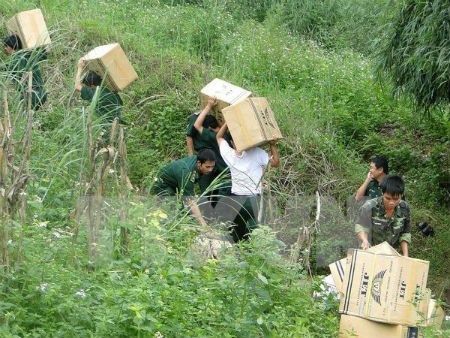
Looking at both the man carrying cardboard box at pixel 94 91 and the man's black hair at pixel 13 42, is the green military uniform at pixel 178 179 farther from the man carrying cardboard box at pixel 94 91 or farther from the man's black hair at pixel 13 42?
the man's black hair at pixel 13 42

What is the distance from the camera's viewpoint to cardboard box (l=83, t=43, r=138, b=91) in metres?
10.1

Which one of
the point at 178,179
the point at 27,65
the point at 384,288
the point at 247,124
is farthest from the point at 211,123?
the point at 384,288

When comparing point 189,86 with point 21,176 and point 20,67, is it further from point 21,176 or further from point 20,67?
point 21,176

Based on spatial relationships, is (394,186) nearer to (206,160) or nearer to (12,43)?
(206,160)

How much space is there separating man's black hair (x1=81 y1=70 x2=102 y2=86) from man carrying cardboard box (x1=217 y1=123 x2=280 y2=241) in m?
1.34

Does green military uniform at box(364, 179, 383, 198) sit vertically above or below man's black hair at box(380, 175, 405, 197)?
below

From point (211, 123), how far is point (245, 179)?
0.96 metres

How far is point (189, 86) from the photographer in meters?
12.5

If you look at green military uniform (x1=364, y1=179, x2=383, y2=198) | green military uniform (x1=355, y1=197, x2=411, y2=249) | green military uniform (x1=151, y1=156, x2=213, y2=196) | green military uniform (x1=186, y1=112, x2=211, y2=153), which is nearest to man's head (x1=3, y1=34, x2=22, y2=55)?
green military uniform (x1=186, y1=112, x2=211, y2=153)

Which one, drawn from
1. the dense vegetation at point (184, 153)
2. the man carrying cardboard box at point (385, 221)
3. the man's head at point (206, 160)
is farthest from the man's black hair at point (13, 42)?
the man carrying cardboard box at point (385, 221)

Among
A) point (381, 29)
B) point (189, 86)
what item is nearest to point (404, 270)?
point (381, 29)

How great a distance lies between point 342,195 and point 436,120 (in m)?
2.02

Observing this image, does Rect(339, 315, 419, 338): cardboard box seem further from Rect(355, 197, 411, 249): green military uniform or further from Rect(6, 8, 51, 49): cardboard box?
Rect(6, 8, 51, 49): cardboard box

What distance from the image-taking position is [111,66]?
1018 cm
